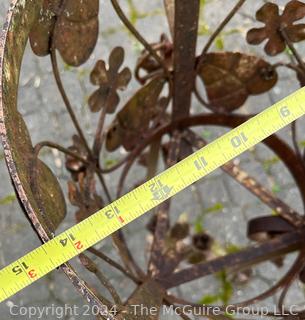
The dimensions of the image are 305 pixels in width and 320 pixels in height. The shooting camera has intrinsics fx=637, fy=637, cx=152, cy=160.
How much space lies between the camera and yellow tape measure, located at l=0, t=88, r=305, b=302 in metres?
1.06

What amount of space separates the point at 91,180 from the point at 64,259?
2.05 feet

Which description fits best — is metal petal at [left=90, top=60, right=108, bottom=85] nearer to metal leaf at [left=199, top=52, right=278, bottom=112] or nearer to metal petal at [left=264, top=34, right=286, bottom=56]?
metal leaf at [left=199, top=52, right=278, bottom=112]

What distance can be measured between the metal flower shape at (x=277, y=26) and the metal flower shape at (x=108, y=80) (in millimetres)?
323

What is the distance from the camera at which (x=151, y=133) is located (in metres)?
1.83

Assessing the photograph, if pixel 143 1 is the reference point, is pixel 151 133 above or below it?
below

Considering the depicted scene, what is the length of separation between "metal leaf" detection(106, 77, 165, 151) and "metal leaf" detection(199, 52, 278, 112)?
14 centimetres

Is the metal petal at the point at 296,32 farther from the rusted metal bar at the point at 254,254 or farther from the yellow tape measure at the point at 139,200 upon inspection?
the rusted metal bar at the point at 254,254

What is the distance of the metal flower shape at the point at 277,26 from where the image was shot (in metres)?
1.46

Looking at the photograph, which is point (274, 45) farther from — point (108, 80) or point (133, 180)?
point (133, 180)

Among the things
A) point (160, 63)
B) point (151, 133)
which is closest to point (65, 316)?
point (151, 133)

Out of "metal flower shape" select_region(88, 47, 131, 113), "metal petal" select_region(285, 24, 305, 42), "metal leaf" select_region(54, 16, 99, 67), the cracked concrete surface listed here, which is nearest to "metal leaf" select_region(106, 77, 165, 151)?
"metal flower shape" select_region(88, 47, 131, 113)

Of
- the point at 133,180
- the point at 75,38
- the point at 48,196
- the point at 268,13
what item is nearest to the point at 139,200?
the point at 48,196

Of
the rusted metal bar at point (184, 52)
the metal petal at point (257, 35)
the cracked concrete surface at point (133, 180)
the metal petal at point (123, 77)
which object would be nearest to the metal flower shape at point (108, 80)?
the metal petal at point (123, 77)

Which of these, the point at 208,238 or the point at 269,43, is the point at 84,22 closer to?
the point at 269,43
